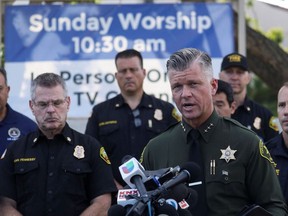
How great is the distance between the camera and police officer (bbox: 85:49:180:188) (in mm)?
7262

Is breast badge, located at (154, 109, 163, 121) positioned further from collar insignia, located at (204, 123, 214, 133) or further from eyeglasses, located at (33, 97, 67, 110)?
collar insignia, located at (204, 123, 214, 133)

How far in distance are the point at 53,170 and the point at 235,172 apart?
6.00ft

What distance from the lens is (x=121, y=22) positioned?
9.05m

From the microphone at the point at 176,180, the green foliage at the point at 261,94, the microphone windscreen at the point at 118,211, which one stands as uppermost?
the green foliage at the point at 261,94

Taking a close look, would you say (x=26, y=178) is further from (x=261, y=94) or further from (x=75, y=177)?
(x=261, y=94)

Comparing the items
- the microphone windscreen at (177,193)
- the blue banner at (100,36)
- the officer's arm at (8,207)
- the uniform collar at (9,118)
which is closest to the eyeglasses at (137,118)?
the uniform collar at (9,118)

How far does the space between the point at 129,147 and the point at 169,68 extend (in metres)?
3.06

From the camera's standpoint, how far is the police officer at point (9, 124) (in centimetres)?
679

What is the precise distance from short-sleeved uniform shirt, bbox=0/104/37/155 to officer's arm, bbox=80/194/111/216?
1.35 m

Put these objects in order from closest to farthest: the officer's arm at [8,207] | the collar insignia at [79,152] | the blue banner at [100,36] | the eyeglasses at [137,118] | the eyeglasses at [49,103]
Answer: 1. the officer's arm at [8,207]
2. the collar insignia at [79,152]
3. the eyeglasses at [49,103]
4. the eyeglasses at [137,118]
5. the blue banner at [100,36]

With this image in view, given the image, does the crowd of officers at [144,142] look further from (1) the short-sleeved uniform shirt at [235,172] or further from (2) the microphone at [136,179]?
(2) the microphone at [136,179]

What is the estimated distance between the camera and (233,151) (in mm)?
4211

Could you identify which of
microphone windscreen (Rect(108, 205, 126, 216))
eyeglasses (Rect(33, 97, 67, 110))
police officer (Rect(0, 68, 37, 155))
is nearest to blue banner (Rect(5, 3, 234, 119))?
police officer (Rect(0, 68, 37, 155))

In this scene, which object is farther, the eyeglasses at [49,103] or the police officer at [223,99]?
the police officer at [223,99]
